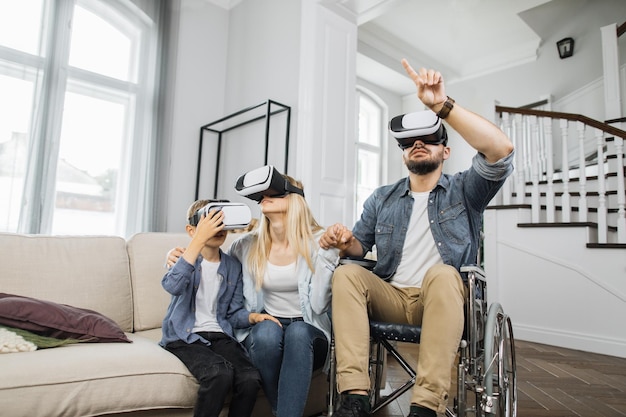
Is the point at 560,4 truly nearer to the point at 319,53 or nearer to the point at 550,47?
the point at 550,47

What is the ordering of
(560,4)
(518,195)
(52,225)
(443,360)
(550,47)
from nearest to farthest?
(443,360)
(52,225)
(518,195)
(560,4)
(550,47)

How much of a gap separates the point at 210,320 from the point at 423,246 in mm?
858

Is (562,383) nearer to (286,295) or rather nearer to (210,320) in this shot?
(286,295)

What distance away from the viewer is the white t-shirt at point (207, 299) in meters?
1.62

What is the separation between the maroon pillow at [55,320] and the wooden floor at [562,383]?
1187mm

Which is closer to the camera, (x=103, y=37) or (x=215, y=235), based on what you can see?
(x=215, y=235)

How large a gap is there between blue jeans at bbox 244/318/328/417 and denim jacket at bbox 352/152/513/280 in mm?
398

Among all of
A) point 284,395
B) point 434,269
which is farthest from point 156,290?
point 434,269

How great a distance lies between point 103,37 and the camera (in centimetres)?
383

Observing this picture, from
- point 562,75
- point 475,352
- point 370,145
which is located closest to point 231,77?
point 370,145

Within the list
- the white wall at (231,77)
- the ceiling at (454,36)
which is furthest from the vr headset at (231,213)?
the ceiling at (454,36)

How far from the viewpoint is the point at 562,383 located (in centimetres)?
242

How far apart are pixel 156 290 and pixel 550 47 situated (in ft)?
20.1

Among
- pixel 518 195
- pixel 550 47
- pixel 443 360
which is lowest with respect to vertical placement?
pixel 443 360
